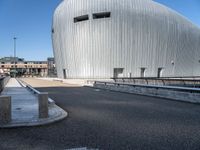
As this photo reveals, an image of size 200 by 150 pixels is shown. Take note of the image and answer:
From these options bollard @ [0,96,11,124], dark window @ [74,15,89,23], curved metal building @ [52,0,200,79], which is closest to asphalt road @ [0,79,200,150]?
bollard @ [0,96,11,124]

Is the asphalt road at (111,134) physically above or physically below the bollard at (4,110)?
below

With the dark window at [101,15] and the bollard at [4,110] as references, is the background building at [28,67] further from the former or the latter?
the bollard at [4,110]

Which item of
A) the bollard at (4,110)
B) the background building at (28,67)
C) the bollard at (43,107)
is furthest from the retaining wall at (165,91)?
the background building at (28,67)

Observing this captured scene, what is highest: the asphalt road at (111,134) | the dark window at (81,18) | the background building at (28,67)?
the dark window at (81,18)

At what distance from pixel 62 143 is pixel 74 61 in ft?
160

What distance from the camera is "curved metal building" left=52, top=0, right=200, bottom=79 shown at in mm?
50938

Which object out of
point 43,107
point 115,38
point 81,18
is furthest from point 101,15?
point 43,107

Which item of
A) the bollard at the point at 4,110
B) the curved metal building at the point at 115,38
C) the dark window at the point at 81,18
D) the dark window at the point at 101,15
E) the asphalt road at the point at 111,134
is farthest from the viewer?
the dark window at the point at 81,18

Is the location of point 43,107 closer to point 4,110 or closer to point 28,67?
point 4,110

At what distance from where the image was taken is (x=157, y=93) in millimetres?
16359

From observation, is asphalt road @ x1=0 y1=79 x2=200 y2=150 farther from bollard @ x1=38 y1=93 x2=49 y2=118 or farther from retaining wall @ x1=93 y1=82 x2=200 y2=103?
retaining wall @ x1=93 y1=82 x2=200 y2=103

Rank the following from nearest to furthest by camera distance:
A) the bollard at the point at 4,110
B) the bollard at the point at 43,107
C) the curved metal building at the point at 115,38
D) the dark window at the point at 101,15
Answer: the bollard at the point at 4,110
the bollard at the point at 43,107
the curved metal building at the point at 115,38
the dark window at the point at 101,15

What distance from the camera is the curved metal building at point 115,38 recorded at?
50.9 metres

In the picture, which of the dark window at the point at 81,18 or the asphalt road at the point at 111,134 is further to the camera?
the dark window at the point at 81,18
